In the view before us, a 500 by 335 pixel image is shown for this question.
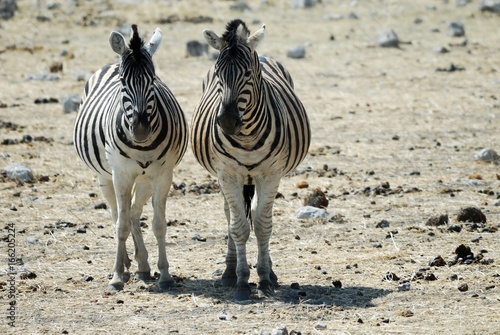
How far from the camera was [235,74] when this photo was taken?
7.08 meters

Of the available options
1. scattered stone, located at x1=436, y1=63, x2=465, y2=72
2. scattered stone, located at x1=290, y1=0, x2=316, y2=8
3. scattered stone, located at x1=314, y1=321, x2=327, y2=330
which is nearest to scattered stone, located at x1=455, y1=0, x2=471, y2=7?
scattered stone, located at x1=290, y1=0, x2=316, y2=8

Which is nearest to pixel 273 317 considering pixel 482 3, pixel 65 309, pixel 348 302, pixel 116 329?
pixel 348 302

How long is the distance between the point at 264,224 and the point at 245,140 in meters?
0.80

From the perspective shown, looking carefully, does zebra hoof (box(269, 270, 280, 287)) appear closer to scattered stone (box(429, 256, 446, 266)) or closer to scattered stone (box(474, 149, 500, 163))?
scattered stone (box(429, 256, 446, 266))

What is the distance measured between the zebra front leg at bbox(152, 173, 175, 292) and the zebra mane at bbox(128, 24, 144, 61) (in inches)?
40.5

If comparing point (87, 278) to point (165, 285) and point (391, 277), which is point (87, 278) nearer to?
point (165, 285)

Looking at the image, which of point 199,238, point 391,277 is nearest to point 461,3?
point 199,238

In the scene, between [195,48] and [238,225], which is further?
[195,48]

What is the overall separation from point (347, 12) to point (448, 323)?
803 inches

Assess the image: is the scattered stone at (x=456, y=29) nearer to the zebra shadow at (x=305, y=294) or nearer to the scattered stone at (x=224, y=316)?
the zebra shadow at (x=305, y=294)

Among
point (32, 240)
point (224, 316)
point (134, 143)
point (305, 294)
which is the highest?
point (134, 143)

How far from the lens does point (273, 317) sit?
22.7 feet

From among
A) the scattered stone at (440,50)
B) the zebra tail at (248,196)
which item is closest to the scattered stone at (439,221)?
the zebra tail at (248,196)

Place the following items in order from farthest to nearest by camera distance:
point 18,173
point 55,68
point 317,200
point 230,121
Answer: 1. point 55,68
2. point 18,173
3. point 317,200
4. point 230,121
